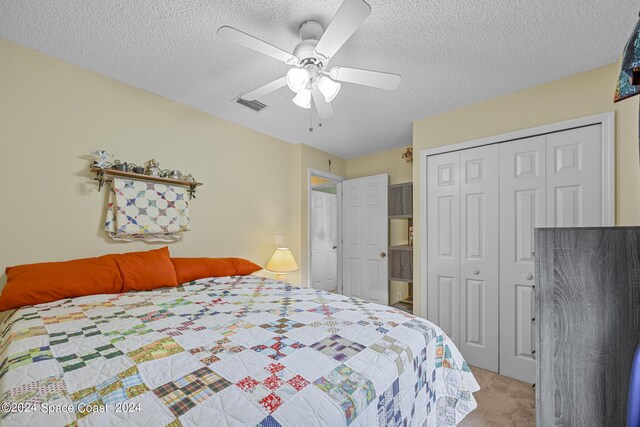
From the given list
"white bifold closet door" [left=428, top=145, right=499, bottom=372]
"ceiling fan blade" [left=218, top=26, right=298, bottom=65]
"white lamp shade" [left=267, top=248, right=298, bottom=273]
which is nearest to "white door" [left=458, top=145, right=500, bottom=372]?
"white bifold closet door" [left=428, top=145, right=499, bottom=372]

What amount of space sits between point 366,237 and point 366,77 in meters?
2.69

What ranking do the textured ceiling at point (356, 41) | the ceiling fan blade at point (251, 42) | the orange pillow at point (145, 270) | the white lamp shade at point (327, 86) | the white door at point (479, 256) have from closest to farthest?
1. the ceiling fan blade at point (251, 42)
2. the textured ceiling at point (356, 41)
3. the white lamp shade at point (327, 86)
4. the orange pillow at point (145, 270)
5. the white door at point (479, 256)

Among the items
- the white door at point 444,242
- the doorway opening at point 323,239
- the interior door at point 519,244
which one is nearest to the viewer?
the interior door at point 519,244

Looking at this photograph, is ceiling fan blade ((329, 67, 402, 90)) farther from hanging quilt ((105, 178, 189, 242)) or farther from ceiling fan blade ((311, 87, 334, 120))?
hanging quilt ((105, 178, 189, 242))

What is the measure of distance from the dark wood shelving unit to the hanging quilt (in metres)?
2.53

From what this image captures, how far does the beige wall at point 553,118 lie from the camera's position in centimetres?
177

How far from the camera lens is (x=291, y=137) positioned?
3.49 metres

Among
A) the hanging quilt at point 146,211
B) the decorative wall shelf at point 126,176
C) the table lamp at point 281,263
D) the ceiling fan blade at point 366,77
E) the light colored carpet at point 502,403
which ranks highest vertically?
the ceiling fan blade at point 366,77

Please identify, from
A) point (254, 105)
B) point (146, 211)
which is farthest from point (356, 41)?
point (146, 211)

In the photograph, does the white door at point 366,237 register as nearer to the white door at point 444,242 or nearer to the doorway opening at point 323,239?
the doorway opening at point 323,239

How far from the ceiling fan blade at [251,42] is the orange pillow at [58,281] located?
1679mm

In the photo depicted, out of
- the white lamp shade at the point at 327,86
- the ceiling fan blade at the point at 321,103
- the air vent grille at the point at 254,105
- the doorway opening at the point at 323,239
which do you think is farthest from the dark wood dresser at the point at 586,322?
the doorway opening at the point at 323,239

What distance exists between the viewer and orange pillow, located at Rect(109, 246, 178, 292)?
1.88 meters

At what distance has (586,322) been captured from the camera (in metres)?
0.96
